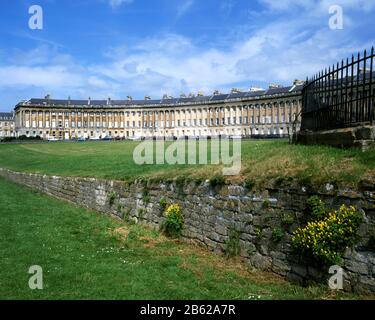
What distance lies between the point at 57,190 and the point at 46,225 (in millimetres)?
8999

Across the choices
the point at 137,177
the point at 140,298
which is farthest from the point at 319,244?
the point at 137,177

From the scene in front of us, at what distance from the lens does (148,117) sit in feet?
496

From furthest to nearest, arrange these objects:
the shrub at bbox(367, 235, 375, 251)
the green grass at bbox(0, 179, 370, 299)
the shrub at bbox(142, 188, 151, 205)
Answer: the shrub at bbox(142, 188, 151, 205)
the green grass at bbox(0, 179, 370, 299)
the shrub at bbox(367, 235, 375, 251)

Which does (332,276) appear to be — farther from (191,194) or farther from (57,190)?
(57,190)

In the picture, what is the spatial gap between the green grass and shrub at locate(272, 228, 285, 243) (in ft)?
2.62

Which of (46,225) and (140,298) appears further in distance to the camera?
(46,225)

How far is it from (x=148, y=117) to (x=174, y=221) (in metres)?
140

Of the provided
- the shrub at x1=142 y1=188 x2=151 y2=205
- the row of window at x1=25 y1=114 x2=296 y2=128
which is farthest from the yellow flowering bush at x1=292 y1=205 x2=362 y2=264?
the row of window at x1=25 y1=114 x2=296 y2=128

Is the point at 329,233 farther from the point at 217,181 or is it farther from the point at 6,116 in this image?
the point at 6,116

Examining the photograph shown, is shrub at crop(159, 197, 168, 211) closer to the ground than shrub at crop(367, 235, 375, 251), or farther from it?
closer to the ground

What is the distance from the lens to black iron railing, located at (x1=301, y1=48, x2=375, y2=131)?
1006 cm

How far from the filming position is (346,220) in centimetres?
739

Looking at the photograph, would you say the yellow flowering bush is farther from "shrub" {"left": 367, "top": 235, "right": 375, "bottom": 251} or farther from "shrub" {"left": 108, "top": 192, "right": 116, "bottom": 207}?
"shrub" {"left": 108, "top": 192, "right": 116, "bottom": 207}
